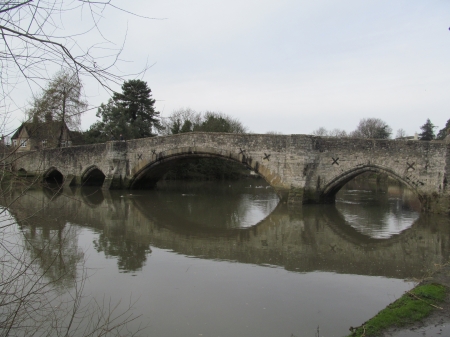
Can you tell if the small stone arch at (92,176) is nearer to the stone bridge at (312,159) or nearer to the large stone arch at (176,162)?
the large stone arch at (176,162)

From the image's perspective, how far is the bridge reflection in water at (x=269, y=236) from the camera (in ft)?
20.2

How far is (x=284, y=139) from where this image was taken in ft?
43.7

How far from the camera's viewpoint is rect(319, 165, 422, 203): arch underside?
11.7m

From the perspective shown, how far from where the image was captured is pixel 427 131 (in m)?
36.2

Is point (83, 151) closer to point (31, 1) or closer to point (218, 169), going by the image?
point (218, 169)

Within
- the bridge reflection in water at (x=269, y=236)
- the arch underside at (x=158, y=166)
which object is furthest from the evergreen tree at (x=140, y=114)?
the bridge reflection in water at (x=269, y=236)

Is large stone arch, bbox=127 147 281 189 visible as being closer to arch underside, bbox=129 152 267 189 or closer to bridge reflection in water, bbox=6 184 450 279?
arch underside, bbox=129 152 267 189

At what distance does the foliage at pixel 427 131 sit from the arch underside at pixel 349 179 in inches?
1050

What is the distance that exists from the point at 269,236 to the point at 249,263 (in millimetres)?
2266

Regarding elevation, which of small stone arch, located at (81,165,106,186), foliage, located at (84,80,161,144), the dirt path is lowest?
the dirt path

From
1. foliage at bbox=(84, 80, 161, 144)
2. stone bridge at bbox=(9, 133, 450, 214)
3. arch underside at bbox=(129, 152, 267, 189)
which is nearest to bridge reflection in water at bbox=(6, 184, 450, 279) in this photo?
stone bridge at bbox=(9, 133, 450, 214)

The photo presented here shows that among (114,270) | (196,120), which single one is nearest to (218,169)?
(196,120)

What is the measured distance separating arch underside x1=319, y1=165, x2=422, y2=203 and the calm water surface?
43.3 inches

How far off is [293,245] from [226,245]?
1245 millimetres
